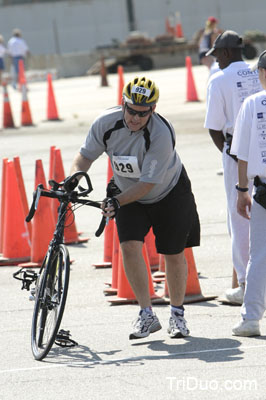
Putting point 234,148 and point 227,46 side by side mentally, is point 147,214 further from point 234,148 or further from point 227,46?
point 227,46

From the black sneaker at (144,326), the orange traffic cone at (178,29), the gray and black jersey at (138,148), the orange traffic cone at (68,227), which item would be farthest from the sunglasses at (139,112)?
the orange traffic cone at (178,29)

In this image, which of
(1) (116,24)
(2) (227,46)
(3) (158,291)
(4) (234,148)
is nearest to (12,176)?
(3) (158,291)

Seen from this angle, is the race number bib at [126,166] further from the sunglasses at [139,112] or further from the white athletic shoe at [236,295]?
the white athletic shoe at [236,295]

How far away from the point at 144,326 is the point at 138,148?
116cm

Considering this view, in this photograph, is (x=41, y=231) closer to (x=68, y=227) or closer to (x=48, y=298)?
(x=68, y=227)

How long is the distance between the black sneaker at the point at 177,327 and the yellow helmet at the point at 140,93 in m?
1.43

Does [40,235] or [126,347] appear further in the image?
[40,235]

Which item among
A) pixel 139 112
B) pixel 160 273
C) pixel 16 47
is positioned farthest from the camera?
pixel 16 47

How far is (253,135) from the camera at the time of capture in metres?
5.99

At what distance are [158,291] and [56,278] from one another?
1821 millimetres

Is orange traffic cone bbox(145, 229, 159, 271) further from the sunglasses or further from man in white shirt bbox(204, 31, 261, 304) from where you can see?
the sunglasses

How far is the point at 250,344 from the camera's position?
20.2 feet

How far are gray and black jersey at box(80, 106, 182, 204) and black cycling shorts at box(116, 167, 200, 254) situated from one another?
0.08 meters

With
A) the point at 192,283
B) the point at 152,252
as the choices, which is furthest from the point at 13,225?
the point at 192,283
